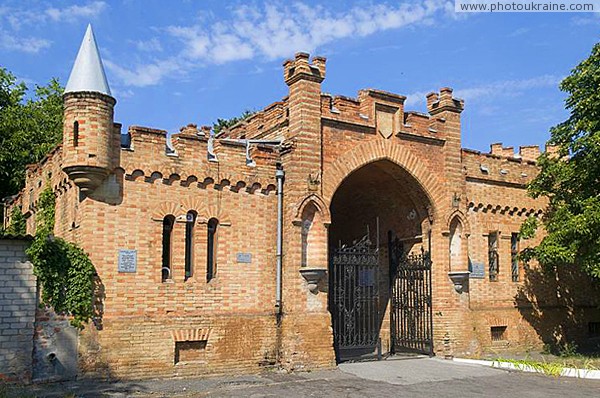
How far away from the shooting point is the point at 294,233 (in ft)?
48.3

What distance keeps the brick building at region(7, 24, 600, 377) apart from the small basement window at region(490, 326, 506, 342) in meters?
0.03

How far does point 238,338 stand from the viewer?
14031 mm

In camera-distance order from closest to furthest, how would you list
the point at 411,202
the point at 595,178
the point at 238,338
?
1. the point at 238,338
2. the point at 595,178
3. the point at 411,202

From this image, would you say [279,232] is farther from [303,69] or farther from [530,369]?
[530,369]

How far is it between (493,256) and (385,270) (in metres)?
3.30

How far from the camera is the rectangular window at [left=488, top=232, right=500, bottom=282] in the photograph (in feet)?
61.4

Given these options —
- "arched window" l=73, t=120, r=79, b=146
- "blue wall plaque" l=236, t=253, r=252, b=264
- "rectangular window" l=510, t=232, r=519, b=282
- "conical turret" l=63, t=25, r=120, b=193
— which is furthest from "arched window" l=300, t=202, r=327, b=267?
"rectangular window" l=510, t=232, r=519, b=282

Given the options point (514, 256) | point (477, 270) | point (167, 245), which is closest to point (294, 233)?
point (167, 245)

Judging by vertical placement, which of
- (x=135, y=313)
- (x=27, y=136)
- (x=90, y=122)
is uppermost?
(x=27, y=136)

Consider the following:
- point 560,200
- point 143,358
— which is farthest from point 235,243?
point 560,200

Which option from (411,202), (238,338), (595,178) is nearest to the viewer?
(238,338)

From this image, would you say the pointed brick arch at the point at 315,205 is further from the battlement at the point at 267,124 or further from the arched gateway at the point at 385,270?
the battlement at the point at 267,124

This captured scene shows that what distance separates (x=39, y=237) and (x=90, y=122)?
8.21 ft

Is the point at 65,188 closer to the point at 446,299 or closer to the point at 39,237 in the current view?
the point at 39,237
